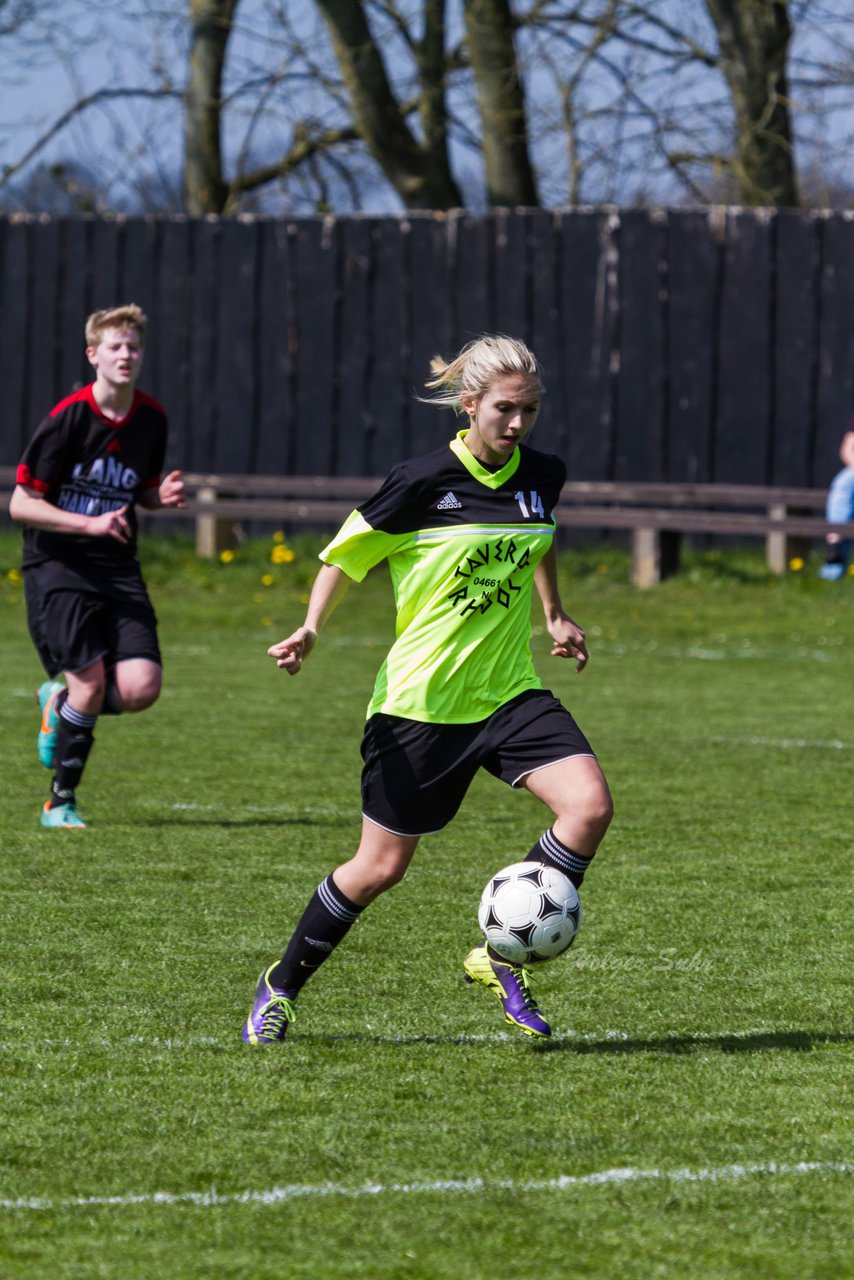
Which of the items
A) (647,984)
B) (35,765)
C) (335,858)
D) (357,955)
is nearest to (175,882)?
(335,858)

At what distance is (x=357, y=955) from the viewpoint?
6047 millimetres

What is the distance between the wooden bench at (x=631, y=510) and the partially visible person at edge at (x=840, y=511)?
18cm

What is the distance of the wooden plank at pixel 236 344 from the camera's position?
19562 mm

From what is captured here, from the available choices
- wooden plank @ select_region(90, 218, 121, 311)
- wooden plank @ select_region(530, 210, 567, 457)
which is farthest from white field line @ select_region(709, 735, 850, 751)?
wooden plank @ select_region(90, 218, 121, 311)

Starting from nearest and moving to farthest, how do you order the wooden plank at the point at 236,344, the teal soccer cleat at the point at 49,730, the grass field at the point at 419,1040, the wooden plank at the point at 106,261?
the grass field at the point at 419,1040 < the teal soccer cleat at the point at 49,730 < the wooden plank at the point at 236,344 < the wooden plank at the point at 106,261

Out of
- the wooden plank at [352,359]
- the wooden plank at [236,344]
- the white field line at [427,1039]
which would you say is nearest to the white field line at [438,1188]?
the white field line at [427,1039]

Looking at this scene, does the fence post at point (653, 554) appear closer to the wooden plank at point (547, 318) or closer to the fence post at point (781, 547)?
the fence post at point (781, 547)

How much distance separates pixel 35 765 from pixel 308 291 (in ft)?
34.5

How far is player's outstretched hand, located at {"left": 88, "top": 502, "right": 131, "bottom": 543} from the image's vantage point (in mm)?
7586

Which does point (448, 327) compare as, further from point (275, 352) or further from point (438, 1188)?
point (438, 1188)

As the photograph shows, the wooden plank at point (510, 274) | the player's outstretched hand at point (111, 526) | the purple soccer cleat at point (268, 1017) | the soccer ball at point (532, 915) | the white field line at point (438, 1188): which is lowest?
the purple soccer cleat at point (268, 1017)

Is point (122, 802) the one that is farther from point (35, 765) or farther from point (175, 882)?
point (175, 882)

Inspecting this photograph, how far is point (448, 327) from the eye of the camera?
747 inches

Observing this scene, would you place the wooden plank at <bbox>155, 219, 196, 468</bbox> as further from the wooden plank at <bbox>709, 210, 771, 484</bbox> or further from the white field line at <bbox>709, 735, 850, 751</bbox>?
the white field line at <bbox>709, 735, 850, 751</bbox>
